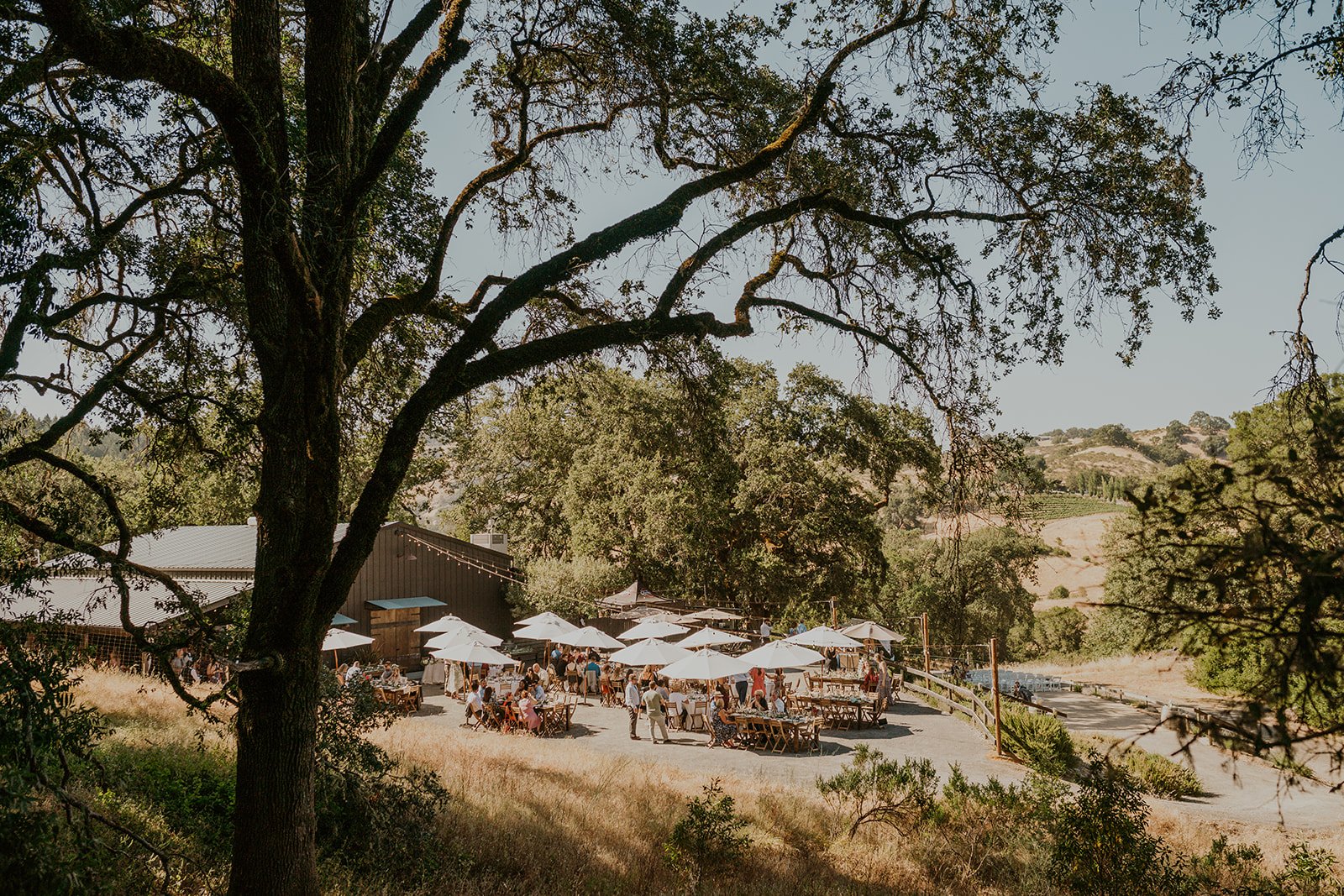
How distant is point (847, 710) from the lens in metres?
19.2

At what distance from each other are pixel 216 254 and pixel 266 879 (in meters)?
5.32

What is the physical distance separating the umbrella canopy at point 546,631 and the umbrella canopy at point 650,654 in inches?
127

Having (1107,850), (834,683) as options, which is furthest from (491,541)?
(1107,850)

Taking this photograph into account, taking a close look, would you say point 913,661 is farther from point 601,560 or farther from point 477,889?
point 477,889

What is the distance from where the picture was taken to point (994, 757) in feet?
54.1

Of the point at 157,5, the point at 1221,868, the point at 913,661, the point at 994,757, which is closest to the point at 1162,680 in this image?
the point at 913,661

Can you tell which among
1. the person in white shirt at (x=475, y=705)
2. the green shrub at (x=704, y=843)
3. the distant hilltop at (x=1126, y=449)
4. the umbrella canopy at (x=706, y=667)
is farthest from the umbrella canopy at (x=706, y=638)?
the distant hilltop at (x=1126, y=449)

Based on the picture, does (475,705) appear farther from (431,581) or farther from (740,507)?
(740,507)

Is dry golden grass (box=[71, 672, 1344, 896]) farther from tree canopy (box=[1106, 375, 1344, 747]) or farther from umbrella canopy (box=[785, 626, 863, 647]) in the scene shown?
umbrella canopy (box=[785, 626, 863, 647])

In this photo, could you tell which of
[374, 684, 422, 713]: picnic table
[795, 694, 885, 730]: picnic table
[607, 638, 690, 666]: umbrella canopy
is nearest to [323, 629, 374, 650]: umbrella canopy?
[374, 684, 422, 713]: picnic table

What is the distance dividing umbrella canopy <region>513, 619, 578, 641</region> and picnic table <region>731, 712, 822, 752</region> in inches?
277

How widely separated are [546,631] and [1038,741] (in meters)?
13.0

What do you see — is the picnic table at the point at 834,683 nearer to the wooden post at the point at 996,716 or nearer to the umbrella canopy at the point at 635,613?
the wooden post at the point at 996,716

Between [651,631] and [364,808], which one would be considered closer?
[364,808]
